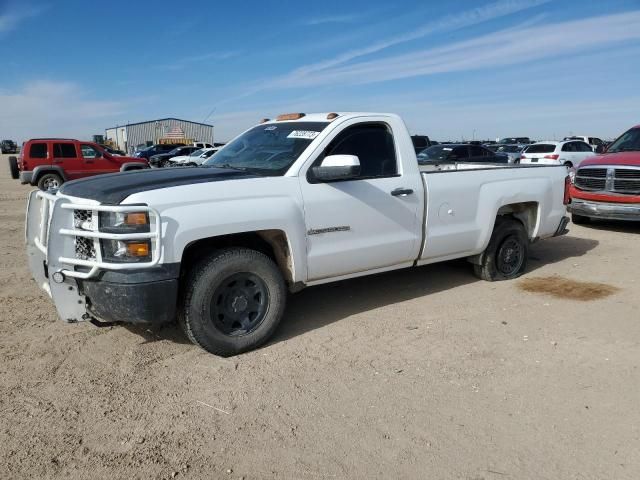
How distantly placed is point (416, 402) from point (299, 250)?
1477 millimetres

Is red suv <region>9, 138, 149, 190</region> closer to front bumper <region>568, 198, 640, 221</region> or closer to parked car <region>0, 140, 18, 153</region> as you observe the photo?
front bumper <region>568, 198, 640, 221</region>

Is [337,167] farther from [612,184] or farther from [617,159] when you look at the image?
[617,159]

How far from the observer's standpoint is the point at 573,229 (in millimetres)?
10109

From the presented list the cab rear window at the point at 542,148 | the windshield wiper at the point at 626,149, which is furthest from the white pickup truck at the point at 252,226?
the cab rear window at the point at 542,148

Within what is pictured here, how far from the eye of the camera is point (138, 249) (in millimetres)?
3553

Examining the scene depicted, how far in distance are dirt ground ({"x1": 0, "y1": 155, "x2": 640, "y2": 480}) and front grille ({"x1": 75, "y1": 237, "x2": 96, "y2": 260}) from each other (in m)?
0.86

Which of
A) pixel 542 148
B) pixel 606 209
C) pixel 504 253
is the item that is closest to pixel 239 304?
pixel 504 253

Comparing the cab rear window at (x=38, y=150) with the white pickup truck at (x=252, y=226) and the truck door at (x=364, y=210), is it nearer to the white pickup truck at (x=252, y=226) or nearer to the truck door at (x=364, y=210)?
the white pickup truck at (x=252, y=226)

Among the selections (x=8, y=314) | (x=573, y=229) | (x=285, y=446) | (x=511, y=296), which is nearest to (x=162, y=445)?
(x=285, y=446)

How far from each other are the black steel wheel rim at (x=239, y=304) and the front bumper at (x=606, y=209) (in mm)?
7570

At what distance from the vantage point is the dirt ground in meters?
2.81

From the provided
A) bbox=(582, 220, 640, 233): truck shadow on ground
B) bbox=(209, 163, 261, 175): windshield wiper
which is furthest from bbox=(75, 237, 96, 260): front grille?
bbox=(582, 220, 640, 233): truck shadow on ground

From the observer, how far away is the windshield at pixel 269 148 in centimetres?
449

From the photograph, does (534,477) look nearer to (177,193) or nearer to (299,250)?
(299,250)
